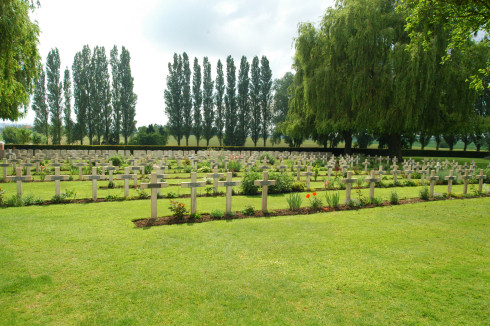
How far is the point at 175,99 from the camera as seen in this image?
41.2 m

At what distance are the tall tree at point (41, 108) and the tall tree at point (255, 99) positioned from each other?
88.4 feet

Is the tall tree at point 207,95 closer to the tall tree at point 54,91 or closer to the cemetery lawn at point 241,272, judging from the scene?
the tall tree at point 54,91

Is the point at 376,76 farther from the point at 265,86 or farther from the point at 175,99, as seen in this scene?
the point at 175,99

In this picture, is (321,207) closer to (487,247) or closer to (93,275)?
(487,247)

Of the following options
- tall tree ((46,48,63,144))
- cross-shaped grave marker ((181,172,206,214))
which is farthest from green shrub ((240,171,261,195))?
tall tree ((46,48,63,144))

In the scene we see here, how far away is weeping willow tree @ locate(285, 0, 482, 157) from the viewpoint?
62.0 feet

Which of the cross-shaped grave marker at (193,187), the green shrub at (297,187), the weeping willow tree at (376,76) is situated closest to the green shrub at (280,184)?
the green shrub at (297,187)

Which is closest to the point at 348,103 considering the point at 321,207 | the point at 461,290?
the point at 321,207

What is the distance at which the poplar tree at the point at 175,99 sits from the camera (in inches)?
1628

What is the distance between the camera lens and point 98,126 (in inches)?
1489

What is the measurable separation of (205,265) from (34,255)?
2.39m

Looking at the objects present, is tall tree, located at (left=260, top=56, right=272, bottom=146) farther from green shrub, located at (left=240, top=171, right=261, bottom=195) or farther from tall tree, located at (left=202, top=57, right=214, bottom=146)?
green shrub, located at (left=240, top=171, right=261, bottom=195)

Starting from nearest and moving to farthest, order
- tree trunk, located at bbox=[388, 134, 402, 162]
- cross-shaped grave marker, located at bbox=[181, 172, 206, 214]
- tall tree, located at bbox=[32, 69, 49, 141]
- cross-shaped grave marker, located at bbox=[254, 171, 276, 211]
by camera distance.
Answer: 1. cross-shaped grave marker, located at bbox=[181, 172, 206, 214]
2. cross-shaped grave marker, located at bbox=[254, 171, 276, 211]
3. tree trunk, located at bbox=[388, 134, 402, 162]
4. tall tree, located at bbox=[32, 69, 49, 141]

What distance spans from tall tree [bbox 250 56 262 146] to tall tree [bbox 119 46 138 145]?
16316 millimetres
